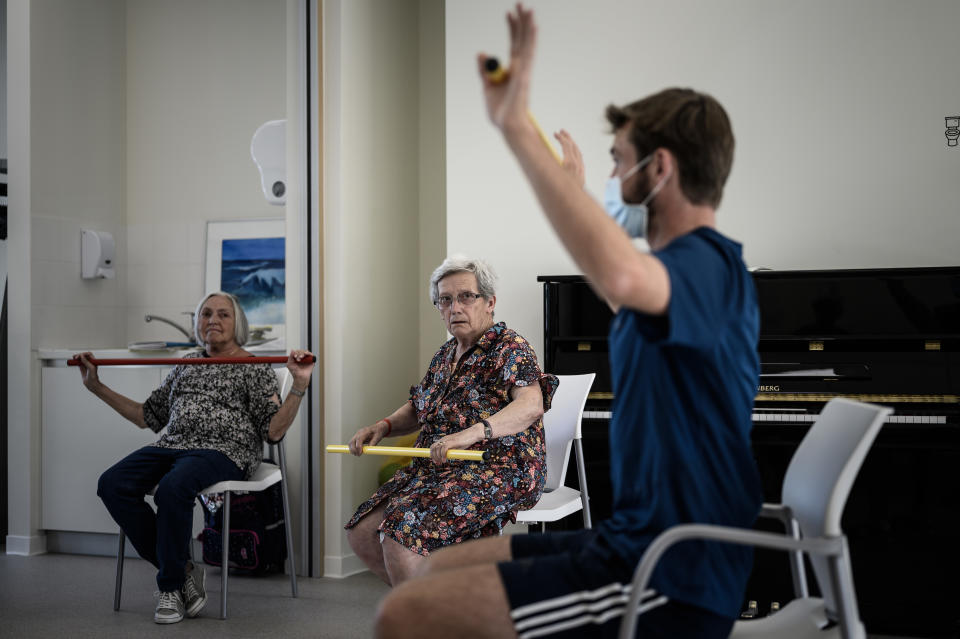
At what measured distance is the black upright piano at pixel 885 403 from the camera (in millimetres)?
3166

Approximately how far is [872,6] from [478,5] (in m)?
1.58

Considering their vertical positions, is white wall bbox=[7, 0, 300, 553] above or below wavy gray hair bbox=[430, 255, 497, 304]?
above

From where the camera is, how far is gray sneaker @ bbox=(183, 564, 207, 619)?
3453mm

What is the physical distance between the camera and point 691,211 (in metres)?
1.35

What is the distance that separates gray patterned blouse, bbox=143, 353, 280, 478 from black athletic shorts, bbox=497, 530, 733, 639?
2490mm

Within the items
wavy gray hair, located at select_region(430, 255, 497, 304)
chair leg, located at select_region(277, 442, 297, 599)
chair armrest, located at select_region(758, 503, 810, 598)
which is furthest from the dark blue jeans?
chair armrest, located at select_region(758, 503, 810, 598)

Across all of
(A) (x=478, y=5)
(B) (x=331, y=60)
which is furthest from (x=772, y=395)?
(B) (x=331, y=60)

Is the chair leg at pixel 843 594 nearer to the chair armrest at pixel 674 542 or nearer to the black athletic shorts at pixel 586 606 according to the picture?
the chair armrest at pixel 674 542

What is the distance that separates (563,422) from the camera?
10.3ft

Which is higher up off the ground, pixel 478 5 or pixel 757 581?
pixel 478 5

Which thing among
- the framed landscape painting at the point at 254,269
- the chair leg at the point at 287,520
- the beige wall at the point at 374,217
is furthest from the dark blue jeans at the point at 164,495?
the framed landscape painting at the point at 254,269

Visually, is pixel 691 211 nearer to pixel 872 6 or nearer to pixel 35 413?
pixel 872 6

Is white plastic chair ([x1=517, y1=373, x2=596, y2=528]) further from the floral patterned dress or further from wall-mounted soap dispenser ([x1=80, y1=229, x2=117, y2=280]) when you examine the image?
wall-mounted soap dispenser ([x1=80, y1=229, x2=117, y2=280])

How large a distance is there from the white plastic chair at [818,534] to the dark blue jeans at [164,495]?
2.31 m
